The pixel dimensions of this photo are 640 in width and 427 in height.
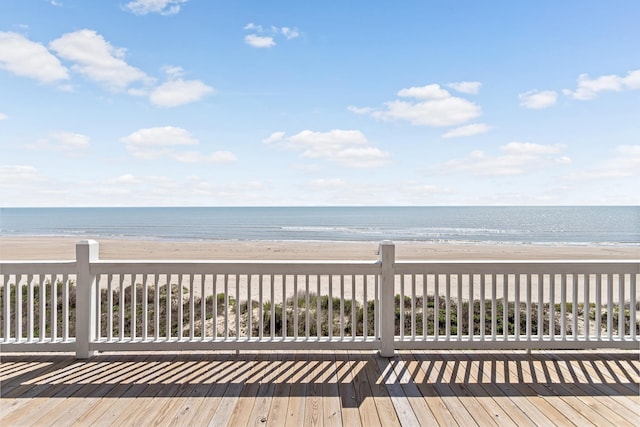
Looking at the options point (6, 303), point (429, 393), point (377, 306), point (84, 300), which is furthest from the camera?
point (377, 306)

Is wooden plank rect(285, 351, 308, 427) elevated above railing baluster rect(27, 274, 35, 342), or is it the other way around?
railing baluster rect(27, 274, 35, 342)

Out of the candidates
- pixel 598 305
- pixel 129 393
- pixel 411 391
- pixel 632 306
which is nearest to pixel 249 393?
pixel 129 393

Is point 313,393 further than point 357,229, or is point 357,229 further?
point 357,229

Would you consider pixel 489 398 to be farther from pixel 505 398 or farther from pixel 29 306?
pixel 29 306

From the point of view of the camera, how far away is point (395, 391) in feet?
7.96

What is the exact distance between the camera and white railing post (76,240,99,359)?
304cm

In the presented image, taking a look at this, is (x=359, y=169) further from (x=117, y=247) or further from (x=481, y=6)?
(x=481, y=6)

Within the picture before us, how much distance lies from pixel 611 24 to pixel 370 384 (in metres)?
5.91

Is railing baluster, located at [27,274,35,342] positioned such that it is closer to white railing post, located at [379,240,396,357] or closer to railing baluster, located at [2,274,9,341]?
railing baluster, located at [2,274,9,341]

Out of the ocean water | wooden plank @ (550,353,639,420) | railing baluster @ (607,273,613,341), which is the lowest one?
the ocean water

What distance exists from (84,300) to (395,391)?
2.49 m

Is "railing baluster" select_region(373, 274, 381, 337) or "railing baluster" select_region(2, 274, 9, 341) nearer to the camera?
"railing baluster" select_region(2, 274, 9, 341)

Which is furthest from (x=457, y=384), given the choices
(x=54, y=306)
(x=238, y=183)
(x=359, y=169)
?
(x=238, y=183)

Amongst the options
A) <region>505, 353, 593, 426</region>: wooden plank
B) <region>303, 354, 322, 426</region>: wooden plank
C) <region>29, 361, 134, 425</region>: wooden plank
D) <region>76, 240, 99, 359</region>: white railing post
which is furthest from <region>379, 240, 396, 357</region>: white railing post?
<region>76, 240, 99, 359</region>: white railing post
